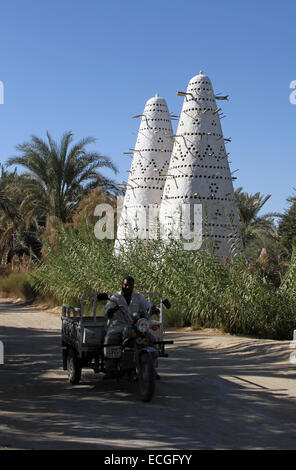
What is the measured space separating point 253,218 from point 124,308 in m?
27.5

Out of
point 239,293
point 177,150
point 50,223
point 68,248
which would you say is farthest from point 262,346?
point 50,223

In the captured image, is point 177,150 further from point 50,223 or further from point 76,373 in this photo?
point 76,373

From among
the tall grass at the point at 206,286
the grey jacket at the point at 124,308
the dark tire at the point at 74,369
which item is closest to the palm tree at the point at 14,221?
the tall grass at the point at 206,286

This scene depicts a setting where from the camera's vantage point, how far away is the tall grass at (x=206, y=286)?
42.4 feet

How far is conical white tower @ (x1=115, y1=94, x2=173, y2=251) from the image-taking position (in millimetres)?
21312

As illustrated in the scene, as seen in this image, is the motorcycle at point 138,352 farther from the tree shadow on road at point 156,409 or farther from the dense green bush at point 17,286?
the dense green bush at point 17,286

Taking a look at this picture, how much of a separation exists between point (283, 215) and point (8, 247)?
17.6m

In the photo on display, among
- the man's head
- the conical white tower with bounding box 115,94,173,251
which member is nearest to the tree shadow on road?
the man's head

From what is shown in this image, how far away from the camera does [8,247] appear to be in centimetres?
3734

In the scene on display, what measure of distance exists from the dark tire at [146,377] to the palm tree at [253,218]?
23462 millimetres

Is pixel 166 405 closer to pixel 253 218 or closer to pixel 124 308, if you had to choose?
pixel 124 308

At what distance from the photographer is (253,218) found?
113 ft

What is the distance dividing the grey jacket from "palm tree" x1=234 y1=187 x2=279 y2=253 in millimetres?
22554

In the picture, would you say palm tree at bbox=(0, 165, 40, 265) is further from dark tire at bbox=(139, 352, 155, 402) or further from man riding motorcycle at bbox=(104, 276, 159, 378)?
dark tire at bbox=(139, 352, 155, 402)
